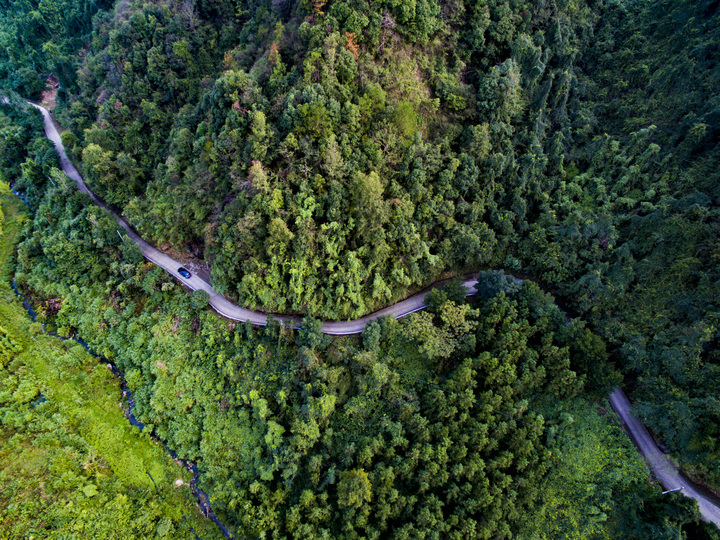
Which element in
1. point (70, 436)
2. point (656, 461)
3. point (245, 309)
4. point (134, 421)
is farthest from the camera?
point (245, 309)

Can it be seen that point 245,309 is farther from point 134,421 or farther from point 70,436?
point 70,436

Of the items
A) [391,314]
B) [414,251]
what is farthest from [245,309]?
[414,251]

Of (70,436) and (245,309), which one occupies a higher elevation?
(245,309)

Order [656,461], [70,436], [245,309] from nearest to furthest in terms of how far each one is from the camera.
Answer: [656,461]
[70,436]
[245,309]

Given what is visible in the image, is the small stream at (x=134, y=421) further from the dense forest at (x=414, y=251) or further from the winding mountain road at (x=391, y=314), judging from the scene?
the winding mountain road at (x=391, y=314)

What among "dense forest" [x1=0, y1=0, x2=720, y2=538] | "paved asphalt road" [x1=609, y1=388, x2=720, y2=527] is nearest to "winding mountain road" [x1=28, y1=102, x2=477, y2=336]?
"dense forest" [x1=0, y1=0, x2=720, y2=538]

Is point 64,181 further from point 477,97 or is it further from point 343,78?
point 477,97
